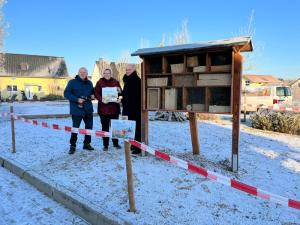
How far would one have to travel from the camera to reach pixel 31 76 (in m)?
51.0

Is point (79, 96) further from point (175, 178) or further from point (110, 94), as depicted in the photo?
point (175, 178)

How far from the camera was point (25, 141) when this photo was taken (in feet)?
29.9

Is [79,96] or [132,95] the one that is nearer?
[132,95]

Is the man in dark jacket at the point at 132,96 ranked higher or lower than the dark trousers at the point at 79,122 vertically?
higher

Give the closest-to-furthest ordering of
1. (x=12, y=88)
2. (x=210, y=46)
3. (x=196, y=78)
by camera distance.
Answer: (x=210, y=46)
(x=196, y=78)
(x=12, y=88)

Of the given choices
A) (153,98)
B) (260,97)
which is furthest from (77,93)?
(260,97)

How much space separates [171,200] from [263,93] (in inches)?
817

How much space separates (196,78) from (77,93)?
2711 mm

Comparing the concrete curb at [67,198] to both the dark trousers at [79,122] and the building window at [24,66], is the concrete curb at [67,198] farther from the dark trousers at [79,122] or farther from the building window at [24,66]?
the building window at [24,66]

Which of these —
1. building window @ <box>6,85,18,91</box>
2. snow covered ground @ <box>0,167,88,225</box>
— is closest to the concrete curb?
snow covered ground @ <box>0,167,88,225</box>

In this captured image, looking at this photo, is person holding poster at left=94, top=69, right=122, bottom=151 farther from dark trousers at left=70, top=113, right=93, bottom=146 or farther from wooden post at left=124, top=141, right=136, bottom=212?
wooden post at left=124, top=141, right=136, bottom=212

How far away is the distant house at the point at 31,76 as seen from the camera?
1945 inches

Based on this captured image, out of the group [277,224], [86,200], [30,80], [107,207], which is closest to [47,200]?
[86,200]

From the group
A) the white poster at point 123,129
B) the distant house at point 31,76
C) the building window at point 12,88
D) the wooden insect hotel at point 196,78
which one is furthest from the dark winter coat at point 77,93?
the building window at point 12,88
